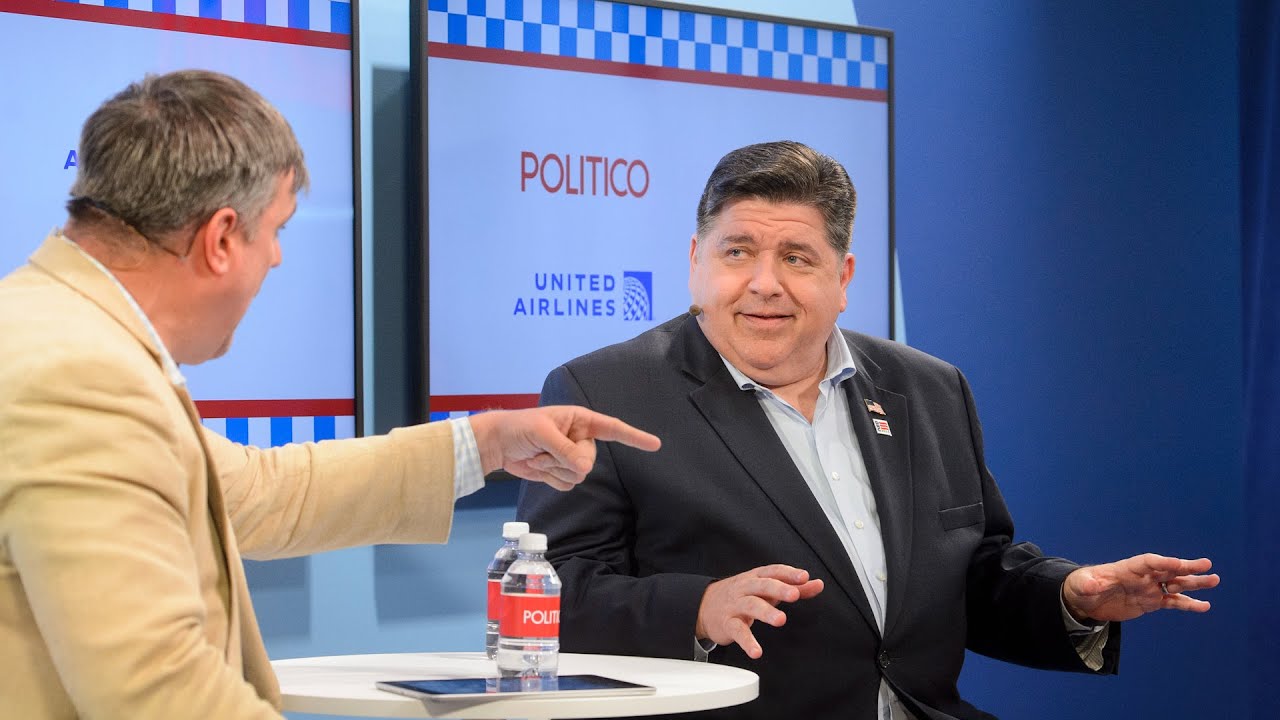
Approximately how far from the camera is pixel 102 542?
4.26 ft

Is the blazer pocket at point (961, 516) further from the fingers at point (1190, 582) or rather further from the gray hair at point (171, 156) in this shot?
the gray hair at point (171, 156)

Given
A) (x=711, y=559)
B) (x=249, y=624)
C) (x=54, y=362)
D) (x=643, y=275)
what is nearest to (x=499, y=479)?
(x=643, y=275)

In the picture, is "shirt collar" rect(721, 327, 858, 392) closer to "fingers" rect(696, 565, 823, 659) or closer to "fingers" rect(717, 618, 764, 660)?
"fingers" rect(696, 565, 823, 659)

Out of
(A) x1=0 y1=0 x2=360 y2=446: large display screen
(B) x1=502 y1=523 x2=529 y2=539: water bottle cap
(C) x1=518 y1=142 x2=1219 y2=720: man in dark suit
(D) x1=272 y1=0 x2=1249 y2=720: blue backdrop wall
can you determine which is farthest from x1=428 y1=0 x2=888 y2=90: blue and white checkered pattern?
(B) x1=502 y1=523 x2=529 y2=539: water bottle cap

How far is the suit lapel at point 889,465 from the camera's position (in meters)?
2.58

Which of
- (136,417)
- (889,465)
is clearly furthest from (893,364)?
(136,417)

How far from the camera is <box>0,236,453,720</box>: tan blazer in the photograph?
4.25 feet

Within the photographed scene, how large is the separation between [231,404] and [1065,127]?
8.75 feet

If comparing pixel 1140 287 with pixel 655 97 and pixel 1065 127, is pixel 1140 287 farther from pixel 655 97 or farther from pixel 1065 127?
pixel 655 97

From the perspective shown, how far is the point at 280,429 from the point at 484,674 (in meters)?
1.30

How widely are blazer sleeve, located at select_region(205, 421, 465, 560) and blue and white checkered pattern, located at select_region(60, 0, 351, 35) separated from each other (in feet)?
4.29

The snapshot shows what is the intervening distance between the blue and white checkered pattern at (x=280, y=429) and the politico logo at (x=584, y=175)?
72 cm

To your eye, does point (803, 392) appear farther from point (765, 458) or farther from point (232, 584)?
point (232, 584)

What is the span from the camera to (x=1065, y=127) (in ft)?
14.2
